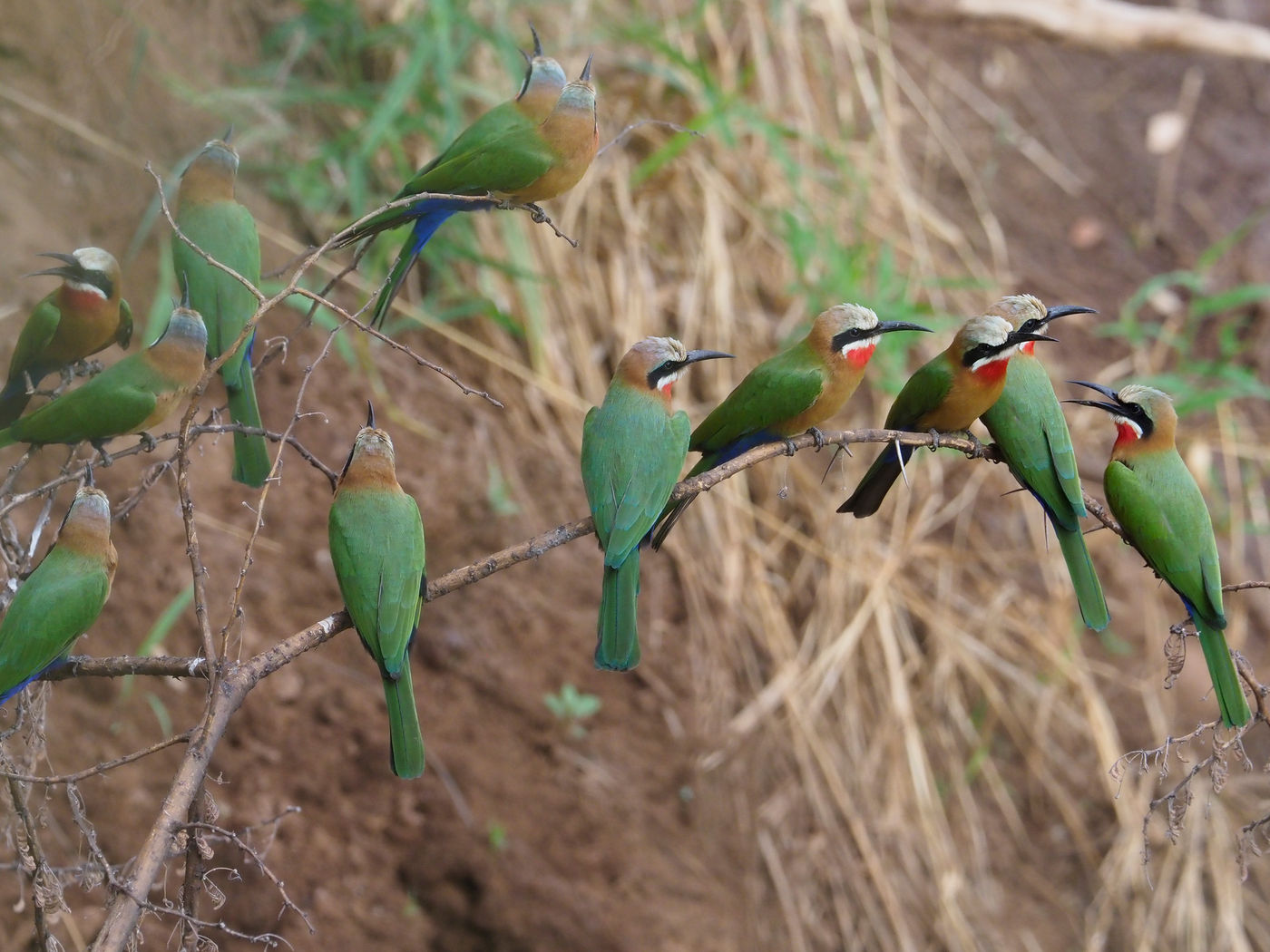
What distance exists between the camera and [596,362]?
4395 mm

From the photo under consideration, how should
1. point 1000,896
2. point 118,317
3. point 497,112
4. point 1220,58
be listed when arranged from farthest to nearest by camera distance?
1. point 1220,58
2. point 1000,896
3. point 497,112
4. point 118,317

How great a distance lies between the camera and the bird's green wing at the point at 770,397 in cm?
239

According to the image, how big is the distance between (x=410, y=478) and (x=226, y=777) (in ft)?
3.64

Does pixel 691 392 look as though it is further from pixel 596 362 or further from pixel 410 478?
pixel 410 478

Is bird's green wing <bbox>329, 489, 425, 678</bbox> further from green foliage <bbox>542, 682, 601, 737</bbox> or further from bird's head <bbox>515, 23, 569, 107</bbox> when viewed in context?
green foliage <bbox>542, 682, 601, 737</bbox>

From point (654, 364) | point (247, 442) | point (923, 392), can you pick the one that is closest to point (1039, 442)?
point (923, 392)

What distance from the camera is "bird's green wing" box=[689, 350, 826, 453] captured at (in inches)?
94.2

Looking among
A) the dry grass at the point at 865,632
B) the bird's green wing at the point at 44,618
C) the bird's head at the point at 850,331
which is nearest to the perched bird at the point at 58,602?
the bird's green wing at the point at 44,618

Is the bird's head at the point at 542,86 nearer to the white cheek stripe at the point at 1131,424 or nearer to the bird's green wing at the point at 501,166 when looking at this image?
the bird's green wing at the point at 501,166

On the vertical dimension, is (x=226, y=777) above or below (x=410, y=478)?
below

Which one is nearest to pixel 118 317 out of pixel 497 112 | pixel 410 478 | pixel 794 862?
pixel 497 112

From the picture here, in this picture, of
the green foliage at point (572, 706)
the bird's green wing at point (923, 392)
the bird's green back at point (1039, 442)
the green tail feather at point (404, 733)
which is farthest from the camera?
the green foliage at point (572, 706)

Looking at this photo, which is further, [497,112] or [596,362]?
[596,362]

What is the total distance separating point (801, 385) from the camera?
2.41 metres
